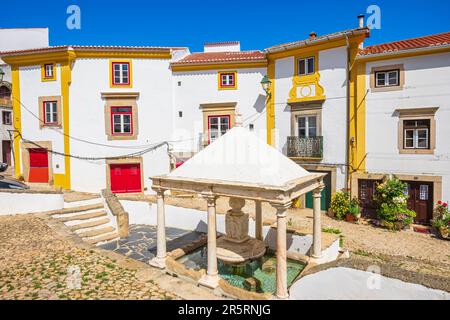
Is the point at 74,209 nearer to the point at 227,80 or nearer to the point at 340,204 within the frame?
the point at 227,80

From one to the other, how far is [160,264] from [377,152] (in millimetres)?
11048

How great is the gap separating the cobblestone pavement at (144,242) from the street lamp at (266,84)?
27.9ft

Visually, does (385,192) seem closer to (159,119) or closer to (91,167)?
(159,119)

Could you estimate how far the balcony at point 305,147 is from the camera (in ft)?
47.1

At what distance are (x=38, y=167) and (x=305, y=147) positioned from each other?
15534mm

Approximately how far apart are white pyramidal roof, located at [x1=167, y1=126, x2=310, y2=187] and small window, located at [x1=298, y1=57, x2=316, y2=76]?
28.8ft

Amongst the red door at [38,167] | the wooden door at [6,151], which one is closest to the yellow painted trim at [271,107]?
the red door at [38,167]

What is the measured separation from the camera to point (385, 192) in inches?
488

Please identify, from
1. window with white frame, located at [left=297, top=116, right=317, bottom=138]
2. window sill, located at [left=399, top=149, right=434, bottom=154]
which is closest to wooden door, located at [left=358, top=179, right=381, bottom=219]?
window sill, located at [left=399, top=149, right=434, bottom=154]

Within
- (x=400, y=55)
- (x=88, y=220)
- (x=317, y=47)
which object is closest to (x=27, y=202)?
(x=88, y=220)

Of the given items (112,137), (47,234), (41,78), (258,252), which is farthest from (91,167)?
(258,252)

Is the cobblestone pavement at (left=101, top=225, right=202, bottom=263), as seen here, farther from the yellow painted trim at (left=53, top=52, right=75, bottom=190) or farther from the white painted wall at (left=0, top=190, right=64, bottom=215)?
the yellow painted trim at (left=53, top=52, right=75, bottom=190)

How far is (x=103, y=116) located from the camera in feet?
51.8

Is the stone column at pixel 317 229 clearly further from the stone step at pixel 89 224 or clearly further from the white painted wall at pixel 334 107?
the stone step at pixel 89 224
